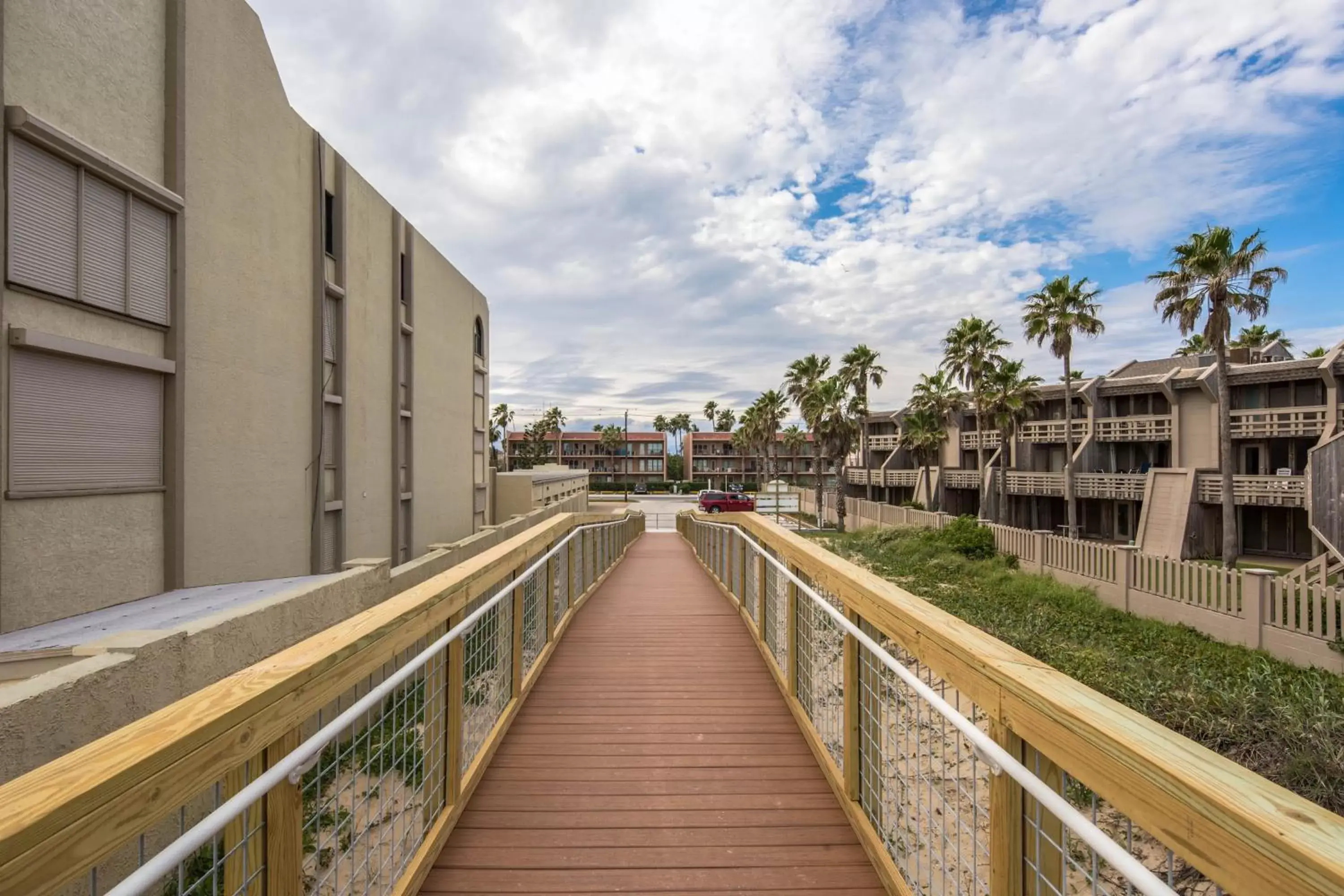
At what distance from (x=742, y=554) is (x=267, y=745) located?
5.70 meters

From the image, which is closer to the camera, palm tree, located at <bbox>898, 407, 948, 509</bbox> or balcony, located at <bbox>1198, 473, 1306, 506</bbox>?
balcony, located at <bbox>1198, 473, 1306, 506</bbox>

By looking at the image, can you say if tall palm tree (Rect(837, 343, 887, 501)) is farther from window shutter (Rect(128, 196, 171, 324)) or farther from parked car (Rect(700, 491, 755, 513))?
window shutter (Rect(128, 196, 171, 324))

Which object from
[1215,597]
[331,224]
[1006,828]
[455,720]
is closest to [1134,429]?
[1215,597]

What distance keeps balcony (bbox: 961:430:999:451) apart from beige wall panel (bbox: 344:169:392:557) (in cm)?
2747

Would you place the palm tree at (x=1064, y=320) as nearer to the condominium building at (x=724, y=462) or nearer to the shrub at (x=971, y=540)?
the shrub at (x=971, y=540)

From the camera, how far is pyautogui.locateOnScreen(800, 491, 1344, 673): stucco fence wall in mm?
10078

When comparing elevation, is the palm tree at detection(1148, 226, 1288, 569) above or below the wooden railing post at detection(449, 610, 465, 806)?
above

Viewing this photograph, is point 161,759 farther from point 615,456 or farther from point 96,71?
point 615,456

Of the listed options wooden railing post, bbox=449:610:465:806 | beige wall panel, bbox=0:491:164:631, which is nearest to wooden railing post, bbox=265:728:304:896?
wooden railing post, bbox=449:610:465:806

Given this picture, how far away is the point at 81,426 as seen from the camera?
755 centimetres

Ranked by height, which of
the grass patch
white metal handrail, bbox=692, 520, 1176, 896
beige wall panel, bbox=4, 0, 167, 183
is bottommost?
the grass patch

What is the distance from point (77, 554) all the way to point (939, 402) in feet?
120

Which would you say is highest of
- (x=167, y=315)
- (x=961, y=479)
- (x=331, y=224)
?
(x=331, y=224)

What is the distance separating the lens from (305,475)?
490 inches
